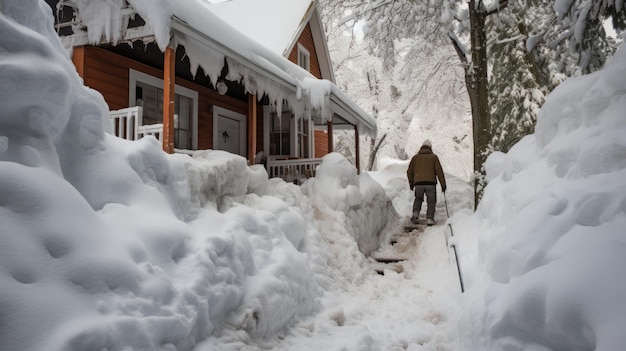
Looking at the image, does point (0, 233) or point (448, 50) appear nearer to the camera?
point (0, 233)

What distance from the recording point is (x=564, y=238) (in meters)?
2.91

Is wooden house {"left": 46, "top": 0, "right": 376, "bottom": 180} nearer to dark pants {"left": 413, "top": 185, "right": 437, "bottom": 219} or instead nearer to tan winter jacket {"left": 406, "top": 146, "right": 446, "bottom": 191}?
tan winter jacket {"left": 406, "top": 146, "right": 446, "bottom": 191}

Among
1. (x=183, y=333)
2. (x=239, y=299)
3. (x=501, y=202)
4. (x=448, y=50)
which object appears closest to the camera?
(x=183, y=333)

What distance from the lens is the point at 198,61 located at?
6195 mm

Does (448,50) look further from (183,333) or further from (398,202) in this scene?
(183,333)

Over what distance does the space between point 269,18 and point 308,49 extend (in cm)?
186

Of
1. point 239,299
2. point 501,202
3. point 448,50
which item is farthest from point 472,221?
point 448,50

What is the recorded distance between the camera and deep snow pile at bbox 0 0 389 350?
2332mm

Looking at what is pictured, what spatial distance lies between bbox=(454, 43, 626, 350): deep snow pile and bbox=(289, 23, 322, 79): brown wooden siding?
33.1 ft

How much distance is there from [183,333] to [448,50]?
13.8 metres

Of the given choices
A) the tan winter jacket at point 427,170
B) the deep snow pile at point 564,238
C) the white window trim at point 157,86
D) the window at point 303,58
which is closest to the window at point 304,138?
the window at point 303,58

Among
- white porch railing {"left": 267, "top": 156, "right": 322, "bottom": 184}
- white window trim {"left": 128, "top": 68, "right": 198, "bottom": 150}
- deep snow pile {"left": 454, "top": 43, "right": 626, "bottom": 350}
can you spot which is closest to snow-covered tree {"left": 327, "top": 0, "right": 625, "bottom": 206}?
deep snow pile {"left": 454, "top": 43, "right": 626, "bottom": 350}

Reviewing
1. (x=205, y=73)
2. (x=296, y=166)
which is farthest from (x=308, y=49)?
(x=205, y=73)

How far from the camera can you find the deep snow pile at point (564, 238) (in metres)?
2.25
